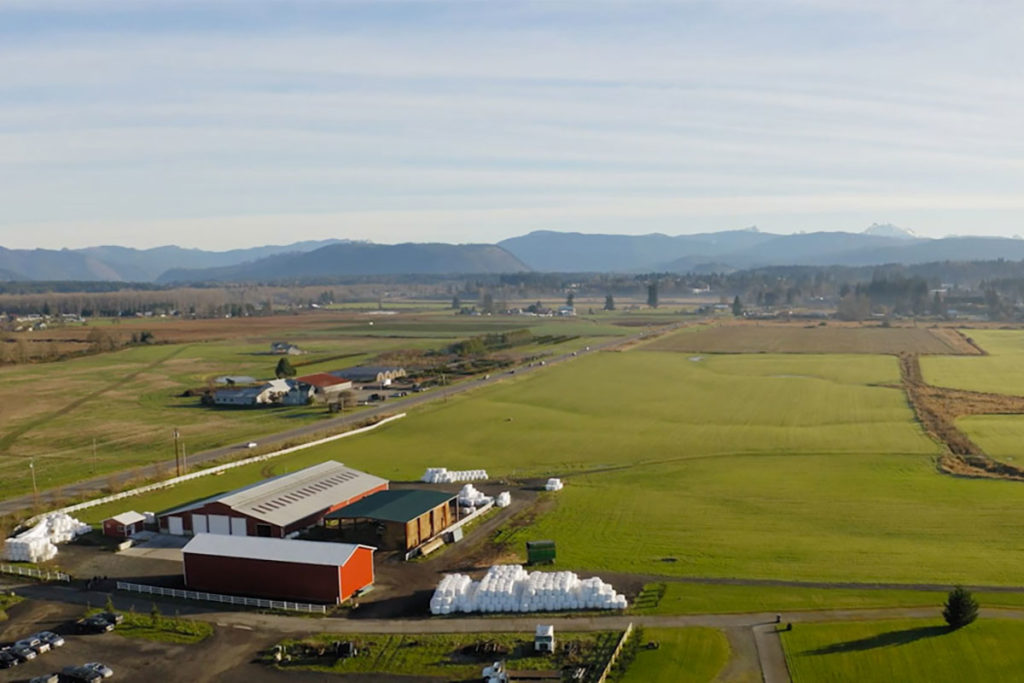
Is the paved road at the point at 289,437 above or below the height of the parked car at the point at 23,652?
above

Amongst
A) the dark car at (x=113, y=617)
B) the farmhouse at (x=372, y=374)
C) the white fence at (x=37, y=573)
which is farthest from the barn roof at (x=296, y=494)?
the farmhouse at (x=372, y=374)

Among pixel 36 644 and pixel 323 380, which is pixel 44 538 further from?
pixel 323 380

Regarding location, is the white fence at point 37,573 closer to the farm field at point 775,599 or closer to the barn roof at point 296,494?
the barn roof at point 296,494

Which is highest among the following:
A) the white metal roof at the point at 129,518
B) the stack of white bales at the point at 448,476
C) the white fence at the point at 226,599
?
the white metal roof at the point at 129,518

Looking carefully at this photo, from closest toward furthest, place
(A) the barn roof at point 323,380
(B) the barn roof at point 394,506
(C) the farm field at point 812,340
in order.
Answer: (B) the barn roof at point 394,506 < (A) the barn roof at point 323,380 < (C) the farm field at point 812,340

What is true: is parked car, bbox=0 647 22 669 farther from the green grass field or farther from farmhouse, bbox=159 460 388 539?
the green grass field

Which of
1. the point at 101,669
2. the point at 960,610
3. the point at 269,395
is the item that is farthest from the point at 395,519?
the point at 269,395

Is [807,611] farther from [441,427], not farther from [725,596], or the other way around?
[441,427]

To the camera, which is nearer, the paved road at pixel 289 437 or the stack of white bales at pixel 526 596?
the stack of white bales at pixel 526 596
